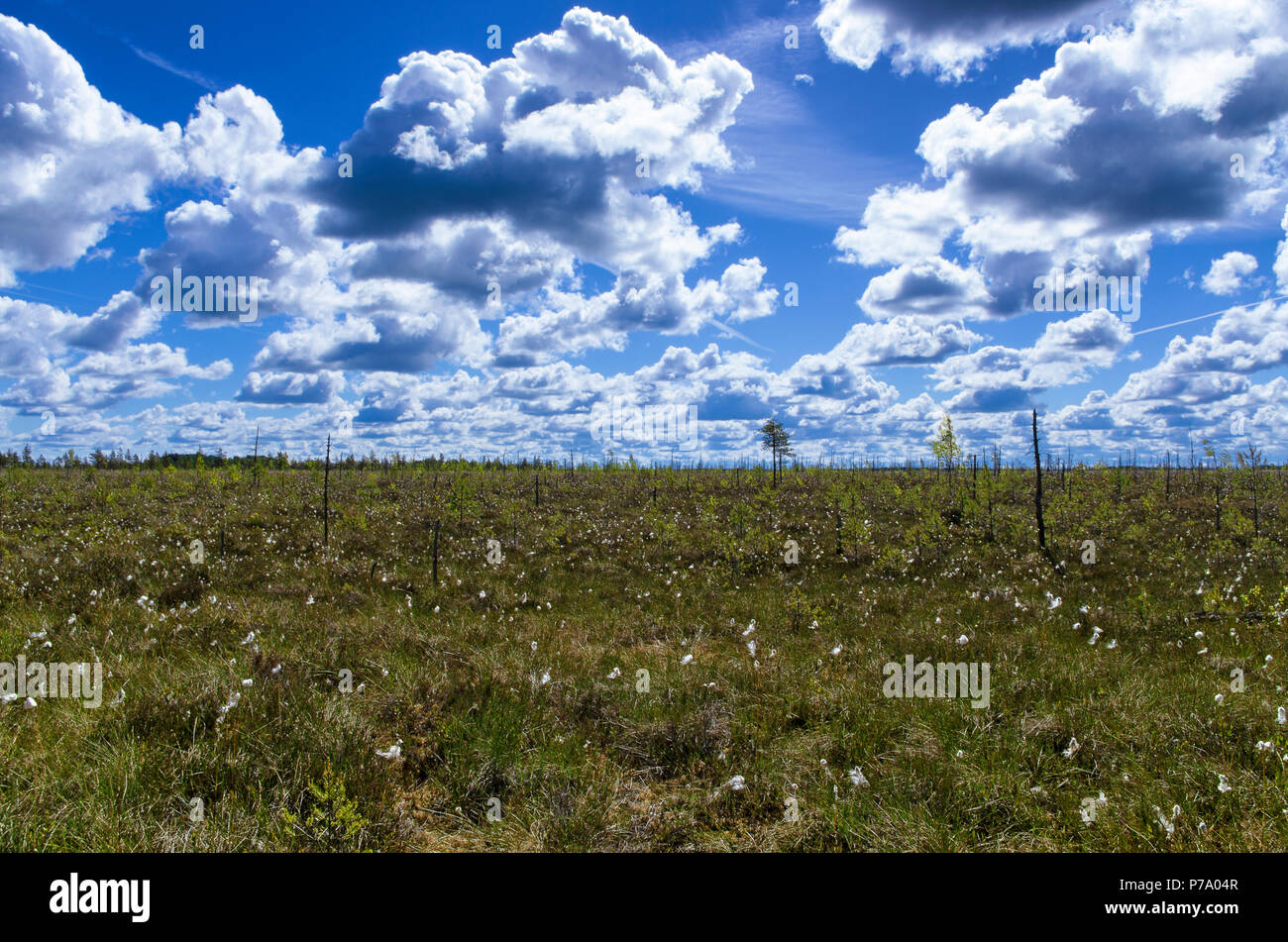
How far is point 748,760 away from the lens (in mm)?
5383

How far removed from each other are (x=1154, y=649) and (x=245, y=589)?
638 inches

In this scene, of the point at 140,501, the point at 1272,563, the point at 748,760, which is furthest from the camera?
the point at 140,501

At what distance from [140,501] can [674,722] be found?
88.5 ft

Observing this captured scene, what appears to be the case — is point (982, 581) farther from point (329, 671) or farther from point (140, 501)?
point (140, 501)

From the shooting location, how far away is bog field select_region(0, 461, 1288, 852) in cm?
425

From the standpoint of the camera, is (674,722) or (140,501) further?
(140,501)

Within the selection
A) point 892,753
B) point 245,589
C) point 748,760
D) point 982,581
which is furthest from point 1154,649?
point 245,589

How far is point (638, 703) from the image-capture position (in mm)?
6688

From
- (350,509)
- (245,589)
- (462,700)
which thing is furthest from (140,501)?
(462,700)

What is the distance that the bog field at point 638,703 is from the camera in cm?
425

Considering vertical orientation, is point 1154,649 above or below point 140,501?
below

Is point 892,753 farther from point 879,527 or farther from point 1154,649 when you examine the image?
point 879,527
